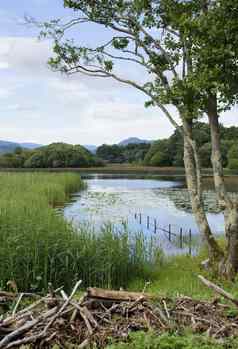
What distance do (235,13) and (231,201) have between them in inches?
97.9

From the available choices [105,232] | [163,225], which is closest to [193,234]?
[163,225]

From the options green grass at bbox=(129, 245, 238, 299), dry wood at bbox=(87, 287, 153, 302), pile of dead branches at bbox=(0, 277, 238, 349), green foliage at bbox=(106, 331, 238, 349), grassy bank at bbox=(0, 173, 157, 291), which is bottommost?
green grass at bbox=(129, 245, 238, 299)

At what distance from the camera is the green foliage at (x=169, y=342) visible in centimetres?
230

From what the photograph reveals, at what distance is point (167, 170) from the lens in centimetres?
5481

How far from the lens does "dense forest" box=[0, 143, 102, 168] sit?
164 ft

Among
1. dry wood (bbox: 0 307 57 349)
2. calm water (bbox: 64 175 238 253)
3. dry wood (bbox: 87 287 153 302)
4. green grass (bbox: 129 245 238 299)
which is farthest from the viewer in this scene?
calm water (bbox: 64 175 238 253)

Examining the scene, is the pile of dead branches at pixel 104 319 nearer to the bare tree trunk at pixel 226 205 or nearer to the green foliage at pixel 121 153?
the bare tree trunk at pixel 226 205

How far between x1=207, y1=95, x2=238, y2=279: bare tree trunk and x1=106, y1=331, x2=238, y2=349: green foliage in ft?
12.4

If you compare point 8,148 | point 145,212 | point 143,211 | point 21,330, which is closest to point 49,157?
point 8,148

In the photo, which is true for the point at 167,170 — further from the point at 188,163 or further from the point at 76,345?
the point at 76,345

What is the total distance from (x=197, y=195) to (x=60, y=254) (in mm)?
2157

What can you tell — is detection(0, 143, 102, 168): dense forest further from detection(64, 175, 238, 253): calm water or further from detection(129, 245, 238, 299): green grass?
detection(129, 245, 238, 299): green grass

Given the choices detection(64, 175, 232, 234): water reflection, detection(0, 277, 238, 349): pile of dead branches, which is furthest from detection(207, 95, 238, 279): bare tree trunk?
detection(64, 175, 232, 234): water reflection

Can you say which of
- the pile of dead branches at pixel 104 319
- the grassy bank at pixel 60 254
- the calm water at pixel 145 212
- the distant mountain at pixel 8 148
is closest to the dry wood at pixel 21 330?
the pile of dead branches at pixel 104 319
